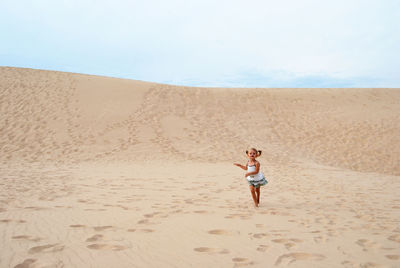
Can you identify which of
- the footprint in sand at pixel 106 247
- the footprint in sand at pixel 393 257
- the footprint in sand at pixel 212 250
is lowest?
the footprint in sand at pixel 212 250

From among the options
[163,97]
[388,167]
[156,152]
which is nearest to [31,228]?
[156,152]

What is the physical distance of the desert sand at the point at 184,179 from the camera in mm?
2916

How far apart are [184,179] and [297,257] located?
5.32m

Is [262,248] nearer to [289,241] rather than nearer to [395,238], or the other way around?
[289,241]

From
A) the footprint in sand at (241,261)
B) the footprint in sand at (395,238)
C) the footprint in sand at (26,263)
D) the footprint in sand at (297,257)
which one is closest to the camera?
the footprint in sand at (26,263)

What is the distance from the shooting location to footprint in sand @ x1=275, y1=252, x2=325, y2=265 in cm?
269

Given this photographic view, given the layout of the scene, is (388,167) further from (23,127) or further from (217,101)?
(23,127)

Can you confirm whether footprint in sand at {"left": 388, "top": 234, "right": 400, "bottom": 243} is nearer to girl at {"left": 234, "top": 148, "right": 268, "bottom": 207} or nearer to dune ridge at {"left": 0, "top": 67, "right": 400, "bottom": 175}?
girl at {"left": 234, "top": 148, "right": 268, "bottom": 207}

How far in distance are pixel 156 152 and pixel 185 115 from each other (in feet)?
17.5

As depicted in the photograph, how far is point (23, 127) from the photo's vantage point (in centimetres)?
1458

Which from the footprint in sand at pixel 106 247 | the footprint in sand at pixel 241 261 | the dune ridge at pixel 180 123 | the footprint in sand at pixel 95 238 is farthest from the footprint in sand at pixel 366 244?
the dune ridge at pixel 180 123

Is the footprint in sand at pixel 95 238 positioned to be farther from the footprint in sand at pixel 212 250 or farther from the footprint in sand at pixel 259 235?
the footprint in sand at pixel 259 235

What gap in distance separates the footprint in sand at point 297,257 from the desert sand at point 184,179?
0.06 feet

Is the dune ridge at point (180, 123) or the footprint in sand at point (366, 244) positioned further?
the dune ridge at point (180, 123)
